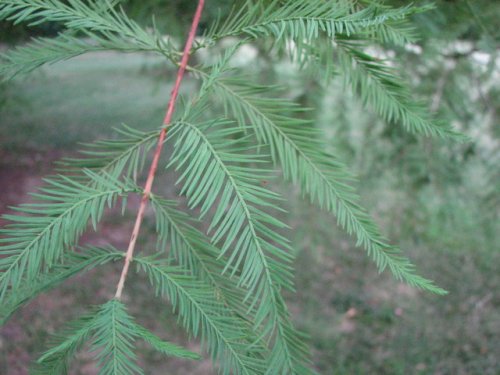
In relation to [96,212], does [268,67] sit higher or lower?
higher

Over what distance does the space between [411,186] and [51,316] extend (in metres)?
2.46

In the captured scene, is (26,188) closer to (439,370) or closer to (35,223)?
(439,370)

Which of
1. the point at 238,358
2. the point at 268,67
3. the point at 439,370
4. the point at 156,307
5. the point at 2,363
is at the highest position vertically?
the point at 268,67

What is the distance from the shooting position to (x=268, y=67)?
6.26 ft

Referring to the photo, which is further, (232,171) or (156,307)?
(156,307)

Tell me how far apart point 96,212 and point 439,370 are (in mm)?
3070

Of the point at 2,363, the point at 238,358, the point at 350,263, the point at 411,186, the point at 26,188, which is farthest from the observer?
the point at 26,188

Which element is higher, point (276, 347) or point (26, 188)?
point (276, 347)

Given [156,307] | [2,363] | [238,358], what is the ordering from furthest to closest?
1. [156,307]
2. [2,363]
3. [238,358]

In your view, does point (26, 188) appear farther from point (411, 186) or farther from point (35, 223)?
point (35, 223)

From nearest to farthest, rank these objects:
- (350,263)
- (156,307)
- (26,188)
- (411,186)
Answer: (411,186)
(156,307)
(350,263)
(26,188)

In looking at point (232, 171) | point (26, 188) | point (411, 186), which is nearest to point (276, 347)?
point (232, 171)

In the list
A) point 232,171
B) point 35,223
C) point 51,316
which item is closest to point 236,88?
point 232,171

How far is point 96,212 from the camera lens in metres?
0.53
